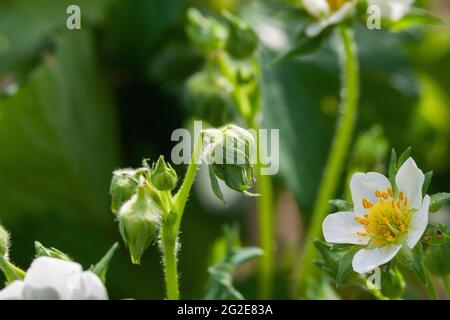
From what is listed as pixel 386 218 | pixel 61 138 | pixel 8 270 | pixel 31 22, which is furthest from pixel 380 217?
pixel 31 22

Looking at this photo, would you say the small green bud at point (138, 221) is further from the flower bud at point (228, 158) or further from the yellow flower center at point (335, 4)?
the yellow flower center at point (335, 4)

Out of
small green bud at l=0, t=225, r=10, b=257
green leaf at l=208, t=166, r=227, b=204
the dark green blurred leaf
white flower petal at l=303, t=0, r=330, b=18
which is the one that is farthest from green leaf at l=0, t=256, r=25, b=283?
the dark green blurred leaf

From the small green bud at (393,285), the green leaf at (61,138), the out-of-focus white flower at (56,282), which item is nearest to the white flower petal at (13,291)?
the out-of-focus white flower at (56,282)

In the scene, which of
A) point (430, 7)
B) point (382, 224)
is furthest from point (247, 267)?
point (382, 224)

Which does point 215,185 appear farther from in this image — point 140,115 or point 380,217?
point 140,115

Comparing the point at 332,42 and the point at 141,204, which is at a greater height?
the point at 332,42

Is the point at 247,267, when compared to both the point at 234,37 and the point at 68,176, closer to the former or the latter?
the point at 68,176

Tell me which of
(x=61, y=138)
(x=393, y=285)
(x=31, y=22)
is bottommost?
(x=393, y=285)
